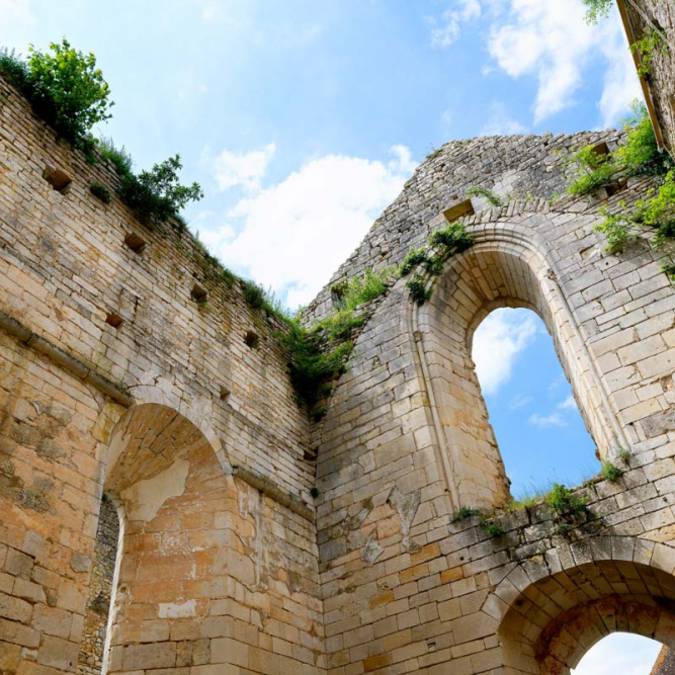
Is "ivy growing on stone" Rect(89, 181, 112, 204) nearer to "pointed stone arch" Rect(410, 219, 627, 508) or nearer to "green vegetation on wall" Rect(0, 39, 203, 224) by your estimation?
"green vegetation on wall" Rect(0, 39, 203, 224)

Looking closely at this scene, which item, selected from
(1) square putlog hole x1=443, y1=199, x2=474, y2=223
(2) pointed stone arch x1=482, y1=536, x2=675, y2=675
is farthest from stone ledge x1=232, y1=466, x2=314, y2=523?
(1) square putlog hole x1=443, y1=199, x2=474, y2=223

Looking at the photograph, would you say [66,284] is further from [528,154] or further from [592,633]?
[528,154]

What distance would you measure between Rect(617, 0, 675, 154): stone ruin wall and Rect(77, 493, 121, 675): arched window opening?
7720 mm

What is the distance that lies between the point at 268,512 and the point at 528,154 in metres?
6.53

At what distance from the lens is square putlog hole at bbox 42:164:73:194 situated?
21.6ft

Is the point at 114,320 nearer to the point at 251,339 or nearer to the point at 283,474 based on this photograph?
the point at 251,339

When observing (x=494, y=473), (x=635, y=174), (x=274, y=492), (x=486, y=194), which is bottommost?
(x=274, y=492)

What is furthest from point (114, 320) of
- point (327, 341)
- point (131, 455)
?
point (327, 341)

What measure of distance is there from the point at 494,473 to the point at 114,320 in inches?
180

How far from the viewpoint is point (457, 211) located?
1002 centimetres

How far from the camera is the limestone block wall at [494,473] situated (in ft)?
19.9

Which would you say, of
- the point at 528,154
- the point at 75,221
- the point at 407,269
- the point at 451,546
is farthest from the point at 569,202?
the point at 75,221

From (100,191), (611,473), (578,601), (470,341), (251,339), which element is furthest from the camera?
(470,341)

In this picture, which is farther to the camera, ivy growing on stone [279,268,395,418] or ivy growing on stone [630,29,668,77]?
ivy growing on stone [279,268,395,418]
